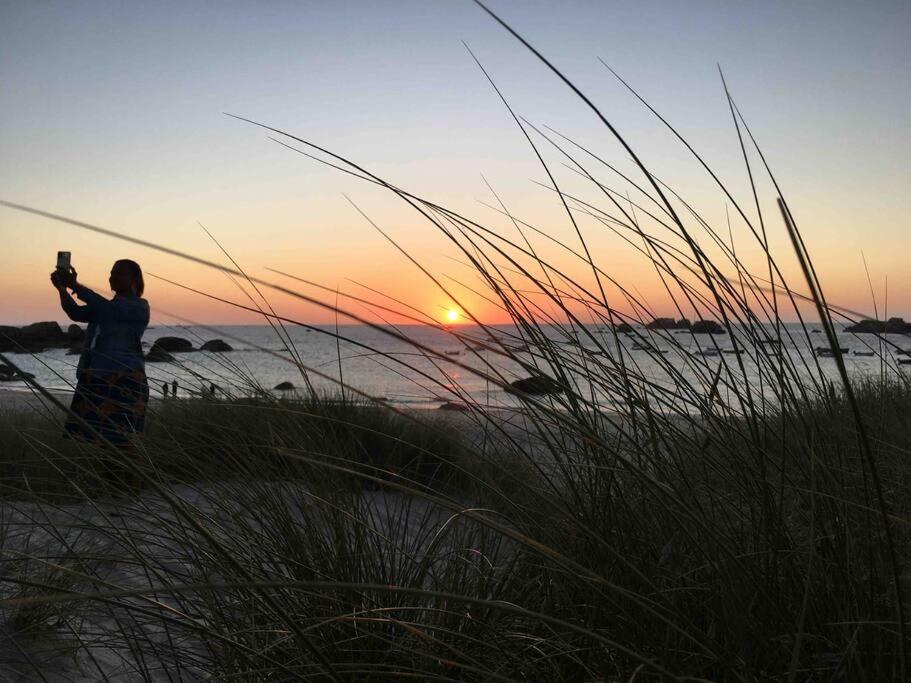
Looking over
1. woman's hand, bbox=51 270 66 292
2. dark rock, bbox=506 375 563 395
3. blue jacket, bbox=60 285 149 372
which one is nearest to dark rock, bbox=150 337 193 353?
blue jacket, bbox=60 285 149 372

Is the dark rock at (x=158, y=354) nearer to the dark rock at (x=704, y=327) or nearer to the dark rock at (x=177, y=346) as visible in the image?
the dark rock at (x=177, y=346)

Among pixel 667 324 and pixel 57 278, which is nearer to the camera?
pixel 667 324

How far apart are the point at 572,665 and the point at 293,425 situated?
996 millimetres

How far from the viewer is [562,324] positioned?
1.69 m

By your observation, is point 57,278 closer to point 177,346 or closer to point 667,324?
point 177,346

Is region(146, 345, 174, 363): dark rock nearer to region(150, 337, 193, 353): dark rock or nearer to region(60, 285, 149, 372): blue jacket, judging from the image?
region(150, 337, 193, 353): dark rock

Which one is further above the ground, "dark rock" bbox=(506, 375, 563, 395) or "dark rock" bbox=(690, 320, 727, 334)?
"dark rock" bbox=(690, 320, 727, 334)

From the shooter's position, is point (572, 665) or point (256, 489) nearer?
point (572, 665)

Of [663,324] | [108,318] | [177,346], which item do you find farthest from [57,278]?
[663,324]

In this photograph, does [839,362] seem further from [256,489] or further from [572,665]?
[256,489]

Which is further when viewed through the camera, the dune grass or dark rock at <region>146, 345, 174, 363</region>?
dark rock at <region>146, 345, 174, 363</region>

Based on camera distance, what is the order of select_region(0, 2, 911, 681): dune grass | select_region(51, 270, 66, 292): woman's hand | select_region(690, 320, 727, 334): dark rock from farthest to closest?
select_region(51, 270, 66, 292): woman's hand
select_region(690, 320, 727, 334): dark rock
select_region(0, 2, 911, 681): dune grass

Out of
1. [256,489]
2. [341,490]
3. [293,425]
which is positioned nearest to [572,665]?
[341,490]

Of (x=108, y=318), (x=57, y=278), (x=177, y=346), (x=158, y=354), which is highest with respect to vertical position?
(x=57, y=278)
